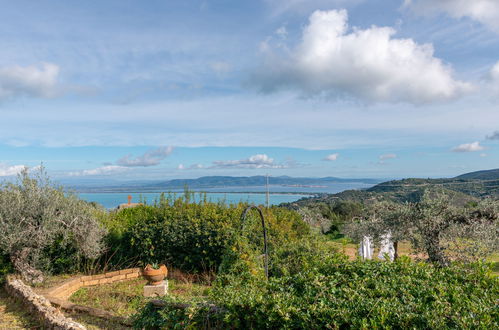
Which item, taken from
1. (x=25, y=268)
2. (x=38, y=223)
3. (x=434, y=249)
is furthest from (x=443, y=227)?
(x=25, y=268)

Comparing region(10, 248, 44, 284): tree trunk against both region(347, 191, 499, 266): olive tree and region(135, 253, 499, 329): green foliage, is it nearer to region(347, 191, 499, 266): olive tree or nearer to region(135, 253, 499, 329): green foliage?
region(135, 253, 499, 329): green foliage

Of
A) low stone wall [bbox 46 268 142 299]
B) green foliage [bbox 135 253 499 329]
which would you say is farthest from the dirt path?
green foliage [bbox 135 253 499 329]

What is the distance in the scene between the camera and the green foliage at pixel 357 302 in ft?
9.68

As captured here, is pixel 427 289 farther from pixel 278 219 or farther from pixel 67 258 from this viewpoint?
pixel 67 258

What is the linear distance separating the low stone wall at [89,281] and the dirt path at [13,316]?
0.58 meters

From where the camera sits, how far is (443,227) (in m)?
8.28

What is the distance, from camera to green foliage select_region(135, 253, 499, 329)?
295 cm

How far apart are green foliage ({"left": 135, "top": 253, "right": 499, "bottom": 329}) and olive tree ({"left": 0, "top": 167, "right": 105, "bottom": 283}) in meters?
4.03

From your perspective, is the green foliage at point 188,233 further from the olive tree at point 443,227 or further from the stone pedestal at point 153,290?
the olive tree at point 443,227

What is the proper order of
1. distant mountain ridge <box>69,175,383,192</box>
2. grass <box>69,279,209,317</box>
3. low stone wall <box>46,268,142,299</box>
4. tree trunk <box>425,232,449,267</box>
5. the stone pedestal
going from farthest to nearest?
distant mountain ridge <box>69,175,383,192</box> < tree trunk <box>425,232,449,267</box> < low stone wall <box>46,268,142,299</box> < the stone pedestal < grass <box>69,279,209,317</box>

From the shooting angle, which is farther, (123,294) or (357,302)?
(123,294)

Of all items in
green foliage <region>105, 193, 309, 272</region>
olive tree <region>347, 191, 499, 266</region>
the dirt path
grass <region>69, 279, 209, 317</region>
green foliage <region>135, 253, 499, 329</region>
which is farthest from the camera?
green foliage <region>105, 193, 309, 272</region>

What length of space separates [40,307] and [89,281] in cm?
213

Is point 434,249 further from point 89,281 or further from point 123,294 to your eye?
point 89,281
